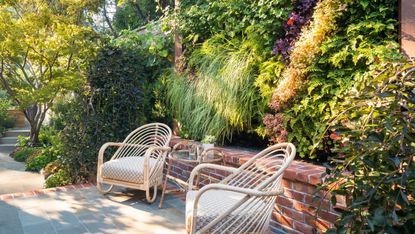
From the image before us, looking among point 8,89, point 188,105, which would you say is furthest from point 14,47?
point 188,105

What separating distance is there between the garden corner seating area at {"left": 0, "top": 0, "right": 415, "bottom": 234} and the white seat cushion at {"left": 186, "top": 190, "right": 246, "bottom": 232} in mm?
11

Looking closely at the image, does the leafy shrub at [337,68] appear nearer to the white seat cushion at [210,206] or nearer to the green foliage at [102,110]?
the white seat cushion at [210,206]

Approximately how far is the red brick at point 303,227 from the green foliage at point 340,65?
1.95ft

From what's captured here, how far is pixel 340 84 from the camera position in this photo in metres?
2.75

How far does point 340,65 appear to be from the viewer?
2793mm

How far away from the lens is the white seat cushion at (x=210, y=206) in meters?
2.04

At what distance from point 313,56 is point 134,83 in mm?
2677

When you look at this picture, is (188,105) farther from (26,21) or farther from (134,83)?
(26,21)

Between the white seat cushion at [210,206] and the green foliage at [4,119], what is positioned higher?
the green foliage at [4,119]

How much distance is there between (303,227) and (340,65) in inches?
53.2

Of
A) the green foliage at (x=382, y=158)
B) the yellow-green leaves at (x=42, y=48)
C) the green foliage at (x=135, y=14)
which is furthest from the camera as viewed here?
the green foliage at (x=135, y=14)

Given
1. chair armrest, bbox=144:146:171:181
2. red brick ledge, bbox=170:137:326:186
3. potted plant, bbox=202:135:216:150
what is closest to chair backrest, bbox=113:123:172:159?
chair armrest, bbox=144:146:171:181

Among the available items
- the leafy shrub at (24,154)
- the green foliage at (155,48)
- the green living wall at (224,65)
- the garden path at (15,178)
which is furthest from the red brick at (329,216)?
the leafy shrub at (24,154)

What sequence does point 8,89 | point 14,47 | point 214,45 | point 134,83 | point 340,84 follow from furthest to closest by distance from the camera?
point 8,89, point 14,47, point 134,83, point 214,45, point 340,84
